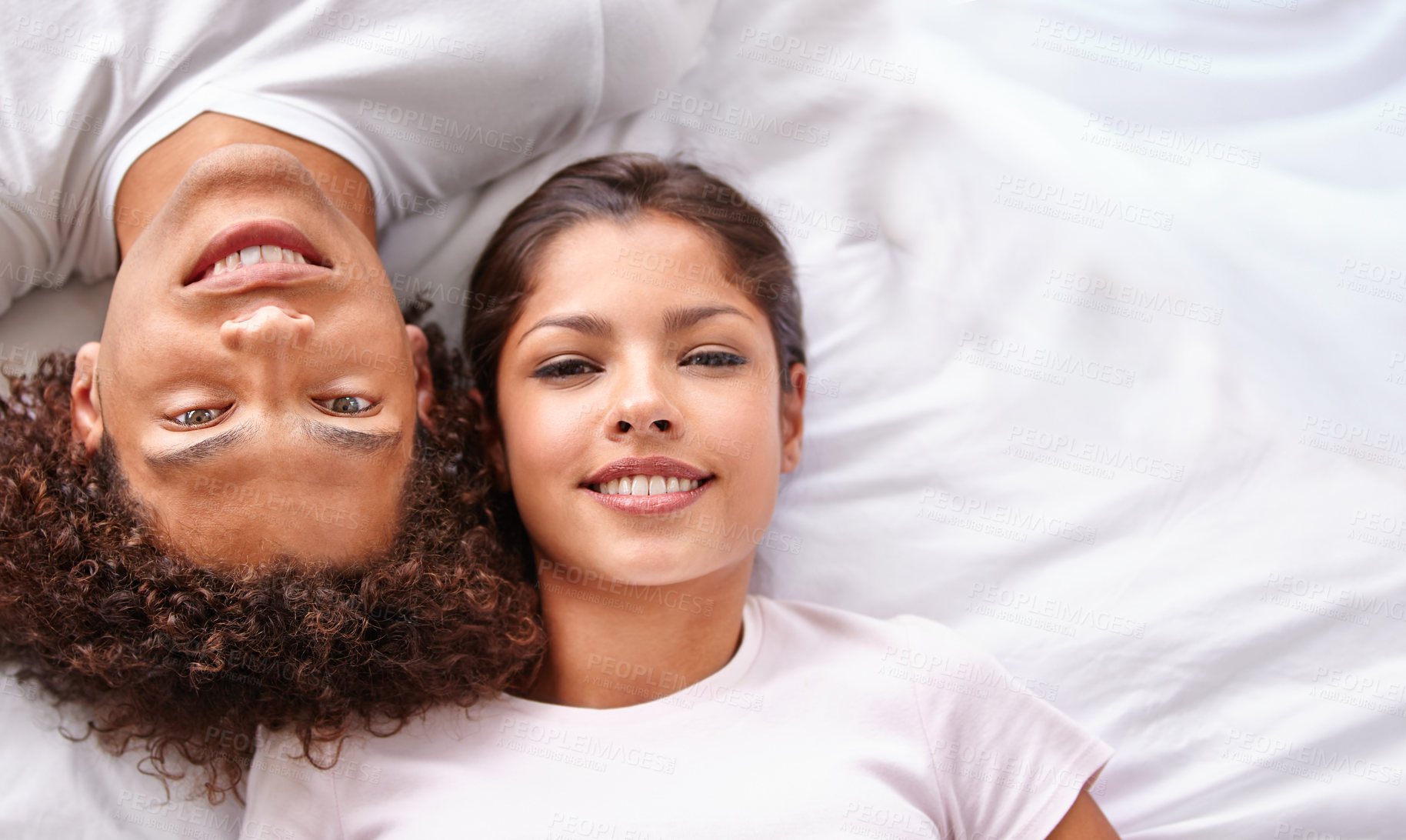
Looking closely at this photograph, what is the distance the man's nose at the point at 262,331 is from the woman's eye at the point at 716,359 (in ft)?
1.92

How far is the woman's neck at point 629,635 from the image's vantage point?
1.61m

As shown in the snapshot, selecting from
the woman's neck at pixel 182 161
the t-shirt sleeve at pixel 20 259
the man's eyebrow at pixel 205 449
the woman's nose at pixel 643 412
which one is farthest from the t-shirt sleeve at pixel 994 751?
the t-shirt sleeve at pixel 20 259

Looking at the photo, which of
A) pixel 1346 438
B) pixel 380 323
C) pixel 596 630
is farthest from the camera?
pixel 1346 438

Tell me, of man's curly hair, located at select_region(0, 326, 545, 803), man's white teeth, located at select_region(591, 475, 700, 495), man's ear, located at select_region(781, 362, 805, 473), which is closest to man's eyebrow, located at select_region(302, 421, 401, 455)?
man's curly hair, located at select_region(0, 326, 545, 803)

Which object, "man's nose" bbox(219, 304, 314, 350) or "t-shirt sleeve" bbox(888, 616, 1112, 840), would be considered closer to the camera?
"man's nose" bbox(219, 304, 314, 350)

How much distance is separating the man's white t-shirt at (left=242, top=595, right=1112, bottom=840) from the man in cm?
10

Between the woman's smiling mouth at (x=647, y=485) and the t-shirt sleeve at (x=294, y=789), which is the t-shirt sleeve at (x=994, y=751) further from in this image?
the t-shirt sleeve at (x=294, y=789)

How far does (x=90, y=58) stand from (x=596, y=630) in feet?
4.13

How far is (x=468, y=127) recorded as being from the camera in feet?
5.93

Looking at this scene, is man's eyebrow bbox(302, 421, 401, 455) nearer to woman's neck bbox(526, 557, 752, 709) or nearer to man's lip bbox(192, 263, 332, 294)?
man's lip bbox(192, 263, 332, 294)

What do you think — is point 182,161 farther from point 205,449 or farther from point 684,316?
point 684,316

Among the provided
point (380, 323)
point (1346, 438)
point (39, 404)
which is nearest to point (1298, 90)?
point (1346, 438)

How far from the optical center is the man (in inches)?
54.0

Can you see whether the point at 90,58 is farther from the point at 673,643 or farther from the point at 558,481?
the point at 673,643
